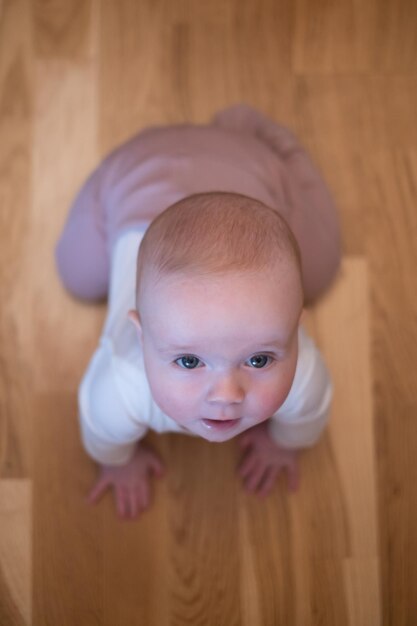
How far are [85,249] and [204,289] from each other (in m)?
0.44

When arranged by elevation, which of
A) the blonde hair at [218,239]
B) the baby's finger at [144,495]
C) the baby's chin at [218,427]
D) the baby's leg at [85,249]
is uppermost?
the baby's leg at [85,249]

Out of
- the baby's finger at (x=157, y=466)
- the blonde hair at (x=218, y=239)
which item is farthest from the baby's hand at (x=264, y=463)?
the blonde hair at (x=218, y=239)

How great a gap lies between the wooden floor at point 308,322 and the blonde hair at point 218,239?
438 mm

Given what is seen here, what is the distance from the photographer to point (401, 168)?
109 centimetres

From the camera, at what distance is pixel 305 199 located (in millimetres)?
1018

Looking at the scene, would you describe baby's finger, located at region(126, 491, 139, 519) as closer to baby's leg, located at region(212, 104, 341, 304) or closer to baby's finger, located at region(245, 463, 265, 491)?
baby's finger, located at region(245, 463, 265, 491)

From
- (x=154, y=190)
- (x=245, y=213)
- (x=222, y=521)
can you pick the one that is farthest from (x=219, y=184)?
(x=222, y=521)

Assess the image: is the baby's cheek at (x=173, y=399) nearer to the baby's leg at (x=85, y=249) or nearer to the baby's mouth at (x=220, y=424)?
the baby's mouth at (x=220, y=424)

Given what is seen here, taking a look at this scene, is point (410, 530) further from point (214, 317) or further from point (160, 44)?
point (160, 44)

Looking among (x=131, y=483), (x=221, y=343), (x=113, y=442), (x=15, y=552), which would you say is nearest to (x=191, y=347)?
(x=221, y=343)

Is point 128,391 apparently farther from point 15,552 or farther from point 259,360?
point 15,552

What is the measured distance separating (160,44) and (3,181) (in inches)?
12.7

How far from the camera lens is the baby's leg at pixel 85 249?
97 centimetres

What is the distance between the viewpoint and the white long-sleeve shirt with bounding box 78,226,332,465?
77 cm
